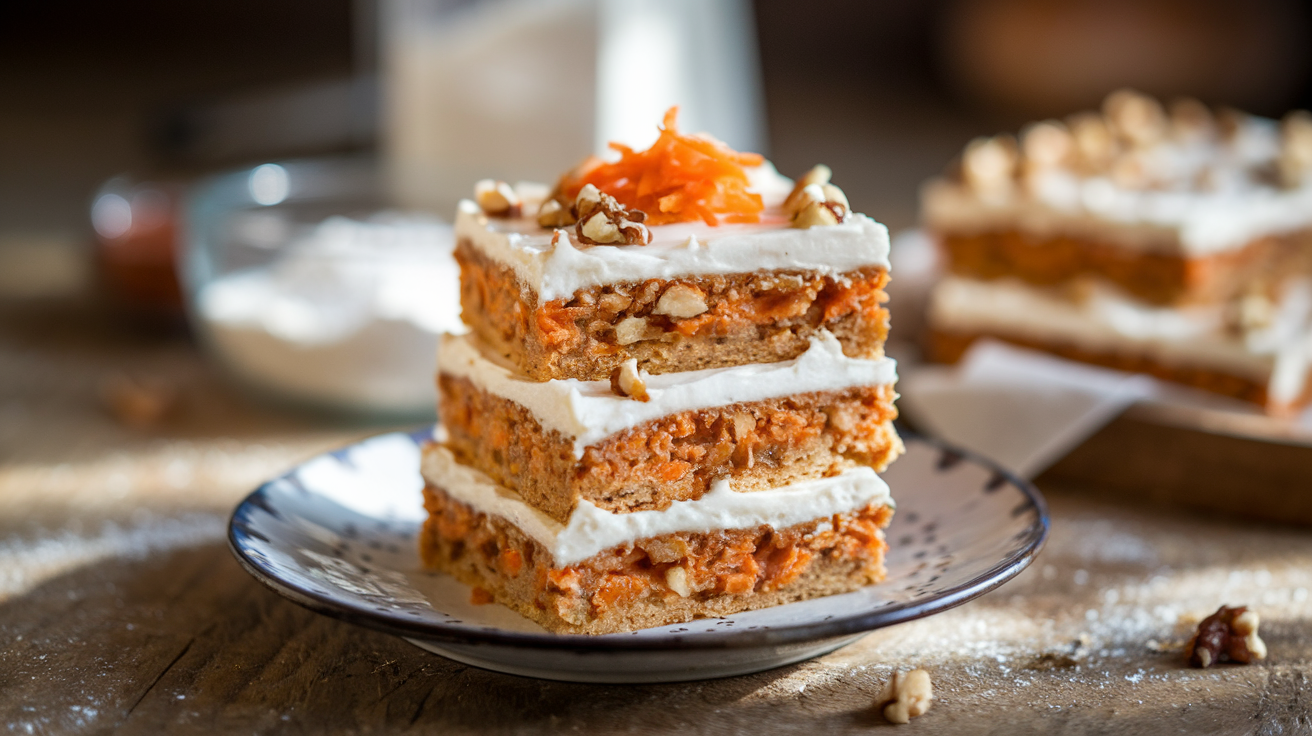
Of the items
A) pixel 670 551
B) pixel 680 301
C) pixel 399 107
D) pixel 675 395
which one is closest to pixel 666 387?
pixel 675 395

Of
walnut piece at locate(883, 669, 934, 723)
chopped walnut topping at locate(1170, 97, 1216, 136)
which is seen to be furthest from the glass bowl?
chopped walnut topping at locate(1170, 97, 1216, 136)

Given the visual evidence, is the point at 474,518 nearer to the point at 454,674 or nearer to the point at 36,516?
the point at 454,674

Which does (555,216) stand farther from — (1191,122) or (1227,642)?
(1191,122)

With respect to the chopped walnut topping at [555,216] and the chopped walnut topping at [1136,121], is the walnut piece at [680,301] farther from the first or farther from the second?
the chopped walnut topping at [1136,121]

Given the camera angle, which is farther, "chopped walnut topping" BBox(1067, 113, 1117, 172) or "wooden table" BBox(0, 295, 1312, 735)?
"chopped walnut topping" BBox(1067, 113, 1117, 172)

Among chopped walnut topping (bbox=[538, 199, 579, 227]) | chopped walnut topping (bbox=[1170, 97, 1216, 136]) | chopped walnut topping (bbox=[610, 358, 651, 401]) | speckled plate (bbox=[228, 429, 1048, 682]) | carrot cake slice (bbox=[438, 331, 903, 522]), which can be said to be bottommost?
speckled plate (bbox=[228, 429, 1048, 682])

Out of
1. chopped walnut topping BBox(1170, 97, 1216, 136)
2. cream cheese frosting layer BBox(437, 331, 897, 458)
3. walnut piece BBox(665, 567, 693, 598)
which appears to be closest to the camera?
cream cheese frosting layer BBox(437, 331, 897, 458)

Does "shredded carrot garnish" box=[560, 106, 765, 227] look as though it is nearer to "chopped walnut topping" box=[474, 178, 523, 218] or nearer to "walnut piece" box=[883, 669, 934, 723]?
"chopped walnut topping" box=[474, 178, 523, 218]
